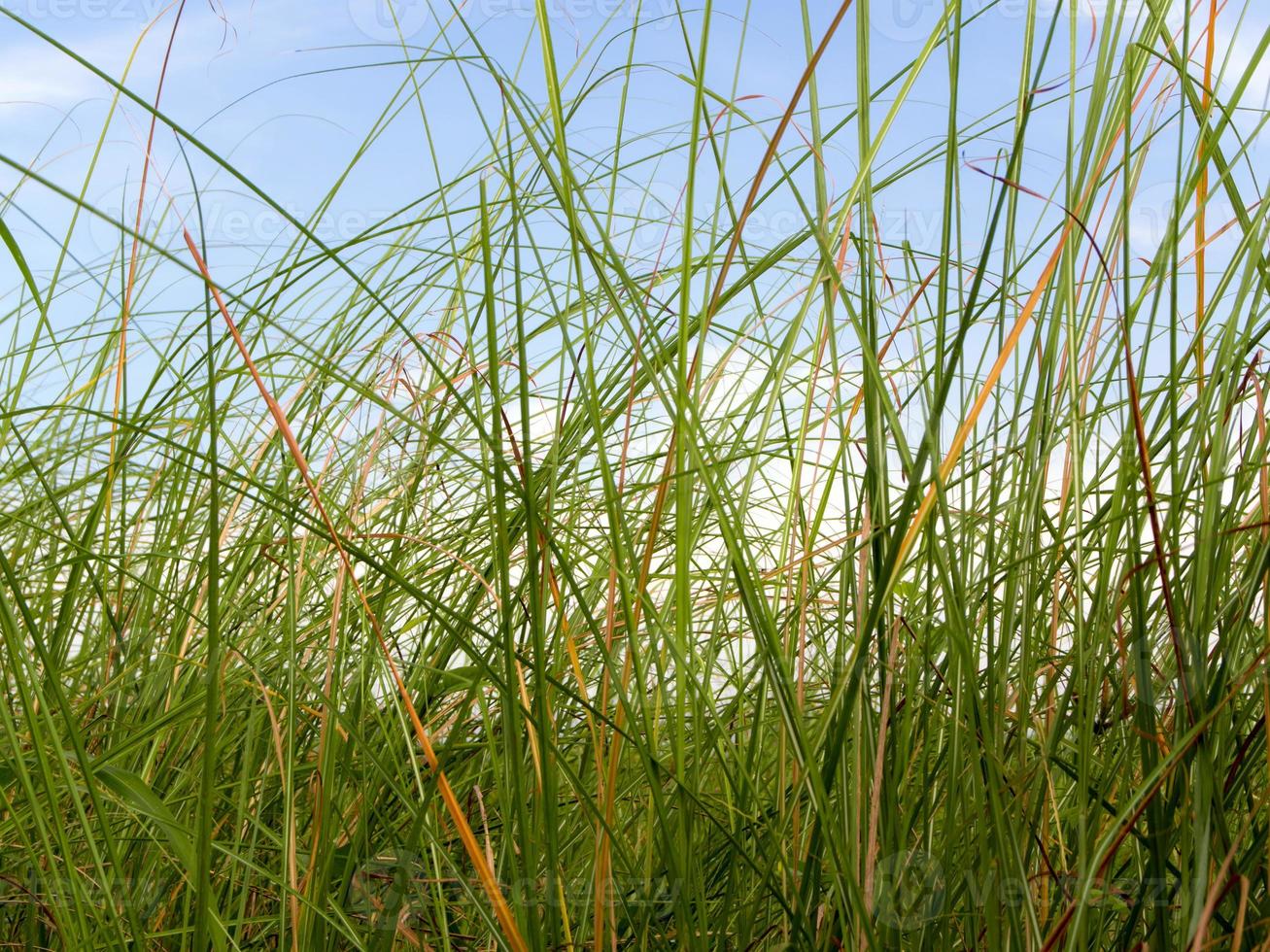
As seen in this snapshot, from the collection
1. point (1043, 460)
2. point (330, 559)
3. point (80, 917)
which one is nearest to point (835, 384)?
point (1043, 460)

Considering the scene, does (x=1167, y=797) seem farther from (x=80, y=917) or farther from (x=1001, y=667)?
(x=80, y=917)

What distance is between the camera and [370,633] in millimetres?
1058

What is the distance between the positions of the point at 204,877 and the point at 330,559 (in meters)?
0.80

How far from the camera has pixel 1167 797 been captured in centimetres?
66

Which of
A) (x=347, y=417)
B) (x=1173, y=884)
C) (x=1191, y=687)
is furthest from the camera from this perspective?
(x=347, y=417)

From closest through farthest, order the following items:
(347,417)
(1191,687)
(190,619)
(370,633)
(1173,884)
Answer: (1191,687)
(1173,884)
(370,633)
(190,619)
(347,417)

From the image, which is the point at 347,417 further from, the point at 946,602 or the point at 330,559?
the point at 946,602

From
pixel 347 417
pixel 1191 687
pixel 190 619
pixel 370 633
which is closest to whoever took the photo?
pixel 1191 687

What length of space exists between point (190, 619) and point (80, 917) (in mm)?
677

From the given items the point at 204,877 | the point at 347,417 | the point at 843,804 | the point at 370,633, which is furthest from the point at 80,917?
the point at 347,417

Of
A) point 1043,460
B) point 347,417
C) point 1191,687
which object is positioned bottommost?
point 1191,687

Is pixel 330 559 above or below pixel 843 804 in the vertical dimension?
above

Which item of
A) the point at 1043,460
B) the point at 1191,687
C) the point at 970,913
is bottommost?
the point at 970,913

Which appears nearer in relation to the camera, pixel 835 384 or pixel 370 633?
pixel 835 384
